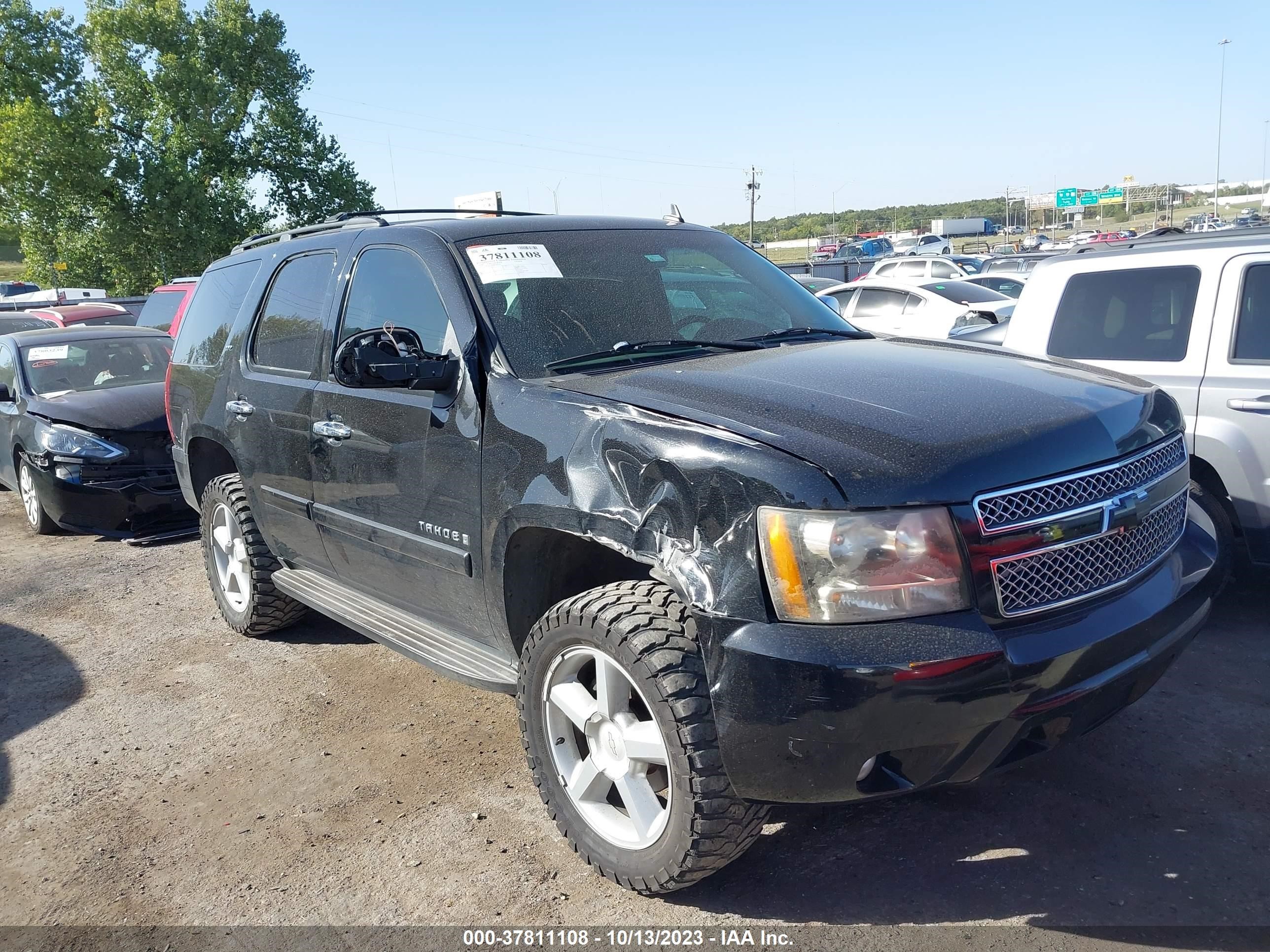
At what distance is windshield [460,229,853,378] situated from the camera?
350cm

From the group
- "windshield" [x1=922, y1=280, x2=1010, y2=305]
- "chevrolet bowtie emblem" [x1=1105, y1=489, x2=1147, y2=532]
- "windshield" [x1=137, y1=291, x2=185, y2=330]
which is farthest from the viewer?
"windshield" [x1=922, y1=280, x2=1010, y2=305]

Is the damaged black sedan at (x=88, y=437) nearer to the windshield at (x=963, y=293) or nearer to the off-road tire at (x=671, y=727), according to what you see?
the off-road tire at (x=671, y=727)

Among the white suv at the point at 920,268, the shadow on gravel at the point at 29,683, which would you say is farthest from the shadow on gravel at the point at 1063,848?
the white suv at the point at 920,268

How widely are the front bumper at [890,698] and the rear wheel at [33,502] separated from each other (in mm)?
7277

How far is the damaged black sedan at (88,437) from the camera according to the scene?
7.67 m

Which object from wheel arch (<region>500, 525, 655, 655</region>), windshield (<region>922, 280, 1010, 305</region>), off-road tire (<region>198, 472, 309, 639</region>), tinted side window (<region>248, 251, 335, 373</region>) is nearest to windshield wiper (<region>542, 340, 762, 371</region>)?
wheel arch (<region>500, 525, 655, 655</region>)

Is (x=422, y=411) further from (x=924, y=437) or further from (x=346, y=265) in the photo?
(x=924, y=437)

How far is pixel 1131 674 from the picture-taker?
2746 millimetres

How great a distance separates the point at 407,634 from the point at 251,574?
1.65 m

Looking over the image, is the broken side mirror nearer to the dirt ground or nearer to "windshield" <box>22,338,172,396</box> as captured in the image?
the dirt ground

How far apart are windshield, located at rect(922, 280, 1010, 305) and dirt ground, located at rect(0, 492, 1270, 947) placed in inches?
379

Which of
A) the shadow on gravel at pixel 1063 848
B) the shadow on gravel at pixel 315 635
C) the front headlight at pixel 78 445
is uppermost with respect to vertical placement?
the front headlight at pixel 78 445

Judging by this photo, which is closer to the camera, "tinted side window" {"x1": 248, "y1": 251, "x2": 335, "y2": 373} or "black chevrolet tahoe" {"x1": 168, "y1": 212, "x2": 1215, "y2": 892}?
"black chevrolet tahoe" {"x1": 168, "y1": 212, "x2": 1215, "y2": 892}

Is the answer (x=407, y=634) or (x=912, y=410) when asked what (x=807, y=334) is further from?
(x=407, y=634)
